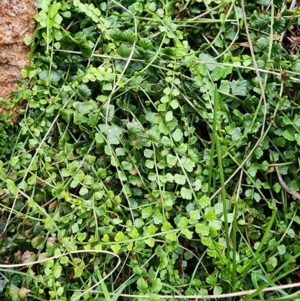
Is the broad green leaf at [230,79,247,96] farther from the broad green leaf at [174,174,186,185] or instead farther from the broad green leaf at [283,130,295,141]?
the broad green leaf at [174,174,186,185]

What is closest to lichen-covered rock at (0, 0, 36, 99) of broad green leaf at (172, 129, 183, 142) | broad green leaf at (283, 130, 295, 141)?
broad green leaf at (172, 129, 183, 142)

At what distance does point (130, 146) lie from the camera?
122 cm

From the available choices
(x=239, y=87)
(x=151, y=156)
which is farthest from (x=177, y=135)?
(x=239, y=87)

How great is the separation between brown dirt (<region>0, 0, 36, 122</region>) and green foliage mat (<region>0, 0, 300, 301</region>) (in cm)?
4

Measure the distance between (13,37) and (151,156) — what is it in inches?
18.1

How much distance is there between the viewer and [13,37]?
1.27 meters

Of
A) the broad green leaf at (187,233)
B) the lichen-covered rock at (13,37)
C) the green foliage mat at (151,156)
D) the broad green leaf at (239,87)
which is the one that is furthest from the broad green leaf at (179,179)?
the lichen-covered rock at (13,37)

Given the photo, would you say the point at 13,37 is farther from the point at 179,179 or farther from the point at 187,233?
the point at 187,233

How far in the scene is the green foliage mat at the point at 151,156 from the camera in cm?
116

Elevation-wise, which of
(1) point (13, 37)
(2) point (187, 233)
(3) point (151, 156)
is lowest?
(2) point (187, 233)

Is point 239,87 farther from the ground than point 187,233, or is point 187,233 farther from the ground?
point 239,87

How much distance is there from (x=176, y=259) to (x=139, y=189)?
188 mm

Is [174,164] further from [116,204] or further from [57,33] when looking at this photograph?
[57,33]

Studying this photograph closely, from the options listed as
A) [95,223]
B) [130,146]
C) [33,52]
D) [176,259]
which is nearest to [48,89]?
[33,52]
